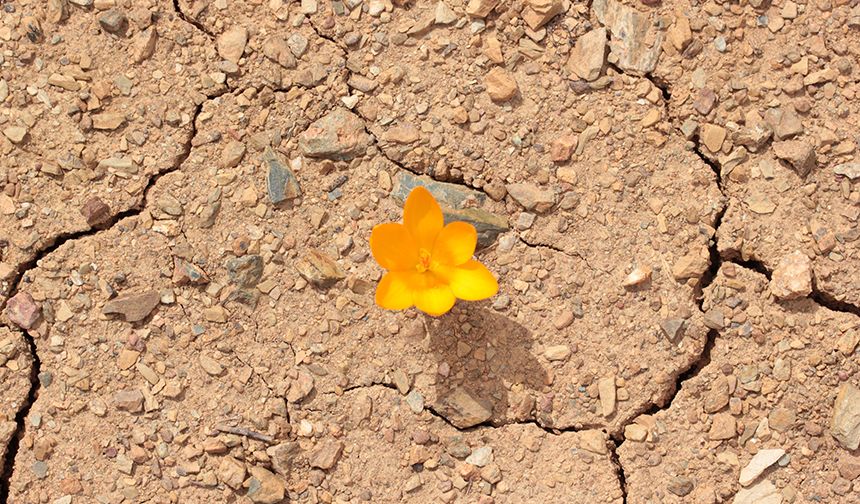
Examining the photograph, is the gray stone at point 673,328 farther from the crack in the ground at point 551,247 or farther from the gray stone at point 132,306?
the gray stone at point 132,306

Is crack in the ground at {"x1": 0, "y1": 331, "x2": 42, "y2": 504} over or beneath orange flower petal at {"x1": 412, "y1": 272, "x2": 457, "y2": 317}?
beneath

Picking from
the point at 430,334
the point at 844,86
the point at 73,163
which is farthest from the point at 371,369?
the point at 844,86

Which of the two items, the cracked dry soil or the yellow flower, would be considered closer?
the yellow flower

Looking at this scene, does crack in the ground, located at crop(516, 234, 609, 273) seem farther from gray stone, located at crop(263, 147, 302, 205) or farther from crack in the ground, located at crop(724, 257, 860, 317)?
gray stone, located at crop(263, 147, 302, 205)

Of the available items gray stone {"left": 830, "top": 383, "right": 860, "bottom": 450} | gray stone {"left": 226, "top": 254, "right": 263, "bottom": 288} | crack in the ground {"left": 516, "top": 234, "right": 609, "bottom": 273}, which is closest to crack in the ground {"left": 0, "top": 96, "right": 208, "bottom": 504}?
gray stone {"left": 226, "top": 254, "right": 263, "bottom": 288}

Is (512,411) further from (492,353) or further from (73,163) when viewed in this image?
(73,163)

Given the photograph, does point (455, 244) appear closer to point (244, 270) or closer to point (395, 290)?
point (395, 290)

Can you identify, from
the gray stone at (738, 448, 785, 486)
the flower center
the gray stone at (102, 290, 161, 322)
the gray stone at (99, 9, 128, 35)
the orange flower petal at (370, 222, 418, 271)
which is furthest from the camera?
the gray stone at (99, 9, 128, 35)
